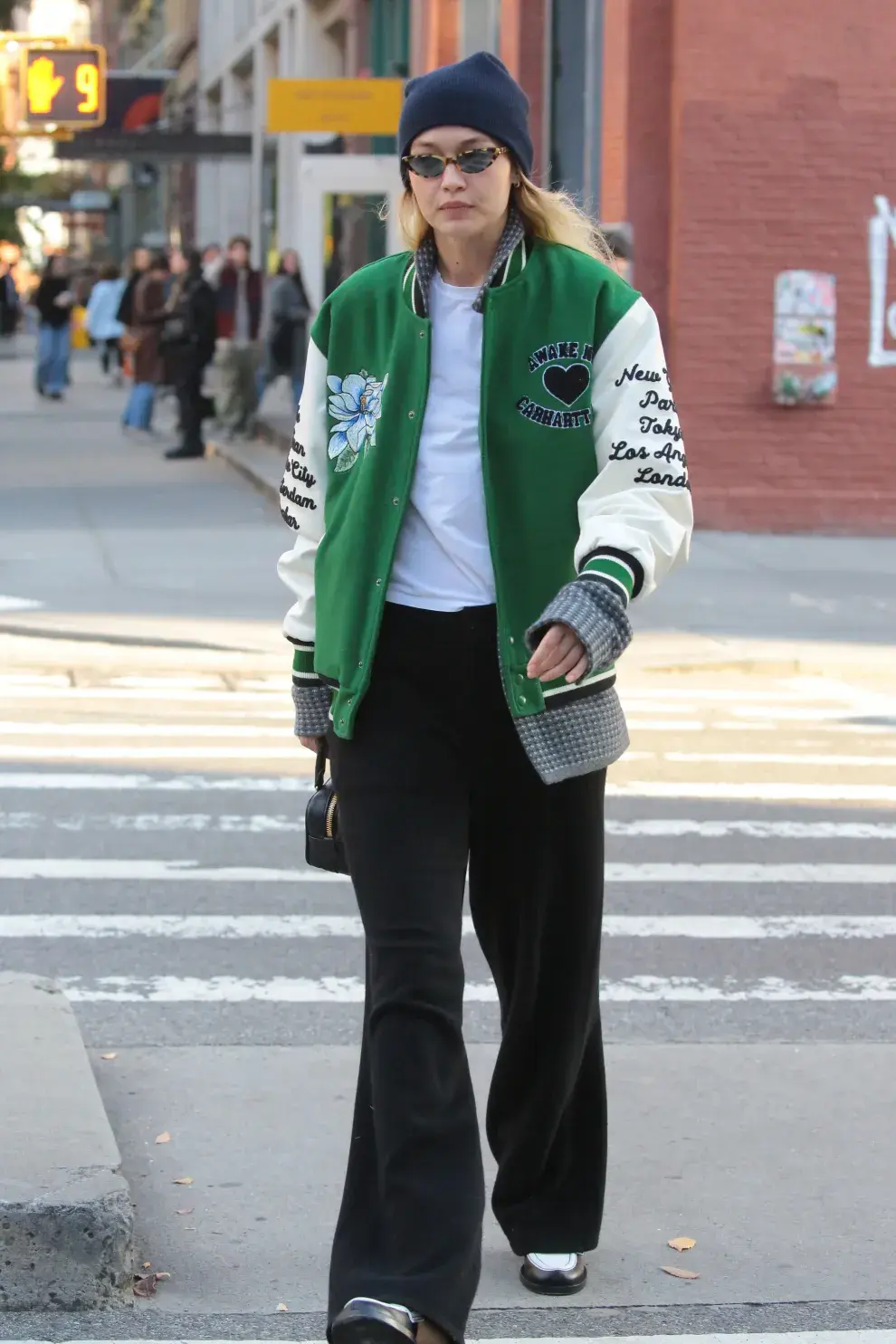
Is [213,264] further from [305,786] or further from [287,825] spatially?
[287,825]

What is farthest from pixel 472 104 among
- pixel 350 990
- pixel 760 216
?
pixel 760 216

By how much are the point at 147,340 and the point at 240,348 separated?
40.0 inches

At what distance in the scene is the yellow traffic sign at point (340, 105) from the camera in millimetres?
23031

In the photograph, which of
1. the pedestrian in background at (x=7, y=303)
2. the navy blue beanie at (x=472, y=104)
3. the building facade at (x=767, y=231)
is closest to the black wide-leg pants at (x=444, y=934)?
the navy blue beanie at (x=472, y=104)

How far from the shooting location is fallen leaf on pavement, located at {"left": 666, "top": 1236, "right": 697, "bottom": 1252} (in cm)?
415

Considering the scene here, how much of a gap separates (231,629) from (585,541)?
8.92 m

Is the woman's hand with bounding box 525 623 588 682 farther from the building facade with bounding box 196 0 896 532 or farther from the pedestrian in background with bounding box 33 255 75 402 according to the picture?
the pedestrian in background with bounding box 33 255 75 402

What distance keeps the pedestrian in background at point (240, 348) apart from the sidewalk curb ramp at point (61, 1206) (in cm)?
1991

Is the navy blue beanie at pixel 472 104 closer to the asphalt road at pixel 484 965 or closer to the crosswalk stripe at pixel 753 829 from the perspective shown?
the asphalt road at pixel 484 965

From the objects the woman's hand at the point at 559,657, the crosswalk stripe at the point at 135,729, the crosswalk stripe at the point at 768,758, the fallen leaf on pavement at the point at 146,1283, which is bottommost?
the crosswalk stripe at the point at 135,729

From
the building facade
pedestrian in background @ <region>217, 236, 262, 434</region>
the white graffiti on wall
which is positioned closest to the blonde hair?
the building facade

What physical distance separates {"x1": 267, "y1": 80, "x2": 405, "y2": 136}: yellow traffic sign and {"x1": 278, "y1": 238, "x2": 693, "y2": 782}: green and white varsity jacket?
19963mm

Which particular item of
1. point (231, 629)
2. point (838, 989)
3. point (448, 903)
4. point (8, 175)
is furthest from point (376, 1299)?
point (8, 175)

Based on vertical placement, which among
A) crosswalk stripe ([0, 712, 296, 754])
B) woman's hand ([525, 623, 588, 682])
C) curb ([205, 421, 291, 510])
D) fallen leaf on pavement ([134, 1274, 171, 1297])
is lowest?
curb ([205, 421, 291, 510])
